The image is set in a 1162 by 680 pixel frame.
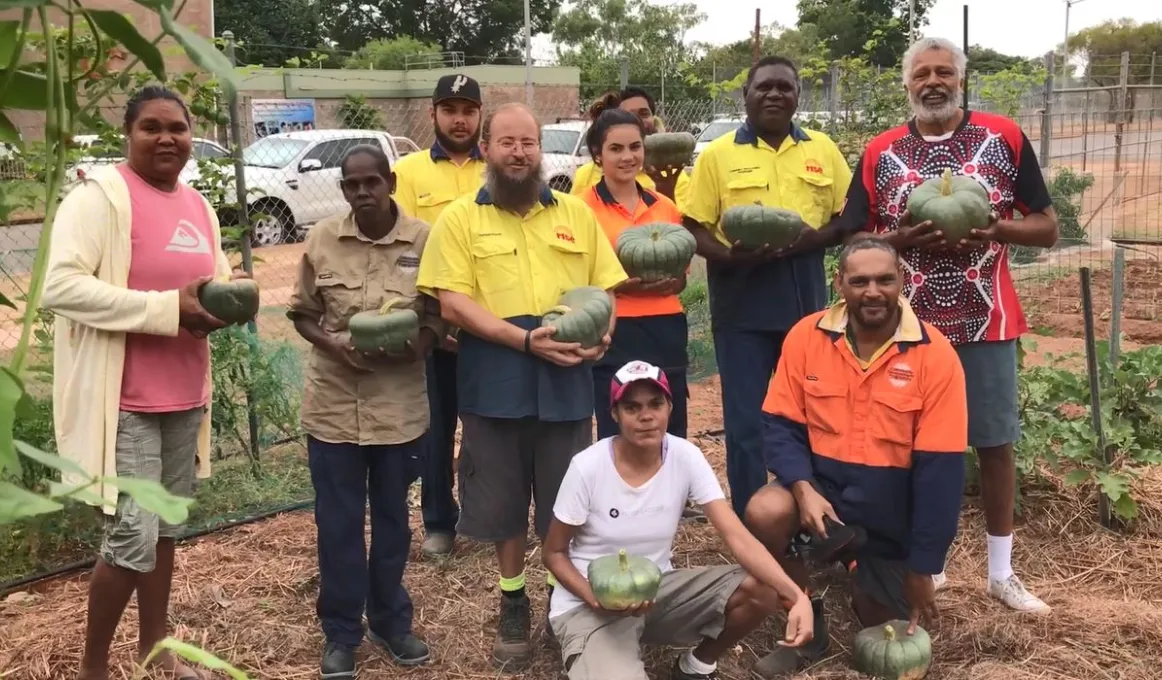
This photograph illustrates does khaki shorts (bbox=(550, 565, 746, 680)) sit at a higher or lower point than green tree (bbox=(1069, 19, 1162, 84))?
lower

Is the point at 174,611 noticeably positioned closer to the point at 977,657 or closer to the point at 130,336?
the point at 130,336

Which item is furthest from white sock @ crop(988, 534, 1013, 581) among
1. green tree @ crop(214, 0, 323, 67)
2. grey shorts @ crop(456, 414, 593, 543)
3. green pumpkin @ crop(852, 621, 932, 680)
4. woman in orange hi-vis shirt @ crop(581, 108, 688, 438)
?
green tree @ crop(214, 0, 323, 67)

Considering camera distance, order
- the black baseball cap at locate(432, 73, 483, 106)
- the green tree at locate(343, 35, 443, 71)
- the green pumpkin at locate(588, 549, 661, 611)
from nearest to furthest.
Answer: the green pumpkin at locate(588, 549, 661, 611) → the black baseball cap at locate(432, 73, 483, 106) → the green tree at locate(343, 35, 443, 71)

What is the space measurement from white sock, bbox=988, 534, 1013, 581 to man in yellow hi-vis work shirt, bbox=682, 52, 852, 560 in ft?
3.39

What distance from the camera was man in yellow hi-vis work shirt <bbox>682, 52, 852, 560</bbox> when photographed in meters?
4.61

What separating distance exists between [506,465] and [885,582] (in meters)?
1.54

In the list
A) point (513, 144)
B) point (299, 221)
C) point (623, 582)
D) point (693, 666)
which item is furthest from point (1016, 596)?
point (299, 221)

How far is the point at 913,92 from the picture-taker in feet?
14.0

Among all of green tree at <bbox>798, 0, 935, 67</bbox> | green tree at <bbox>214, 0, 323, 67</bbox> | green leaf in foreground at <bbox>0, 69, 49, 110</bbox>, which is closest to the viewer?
green leaf in foreground at <bbox>0, 69, 49, 110</bbox>

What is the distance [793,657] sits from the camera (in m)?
3.98

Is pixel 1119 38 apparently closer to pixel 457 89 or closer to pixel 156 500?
pixel 457 89

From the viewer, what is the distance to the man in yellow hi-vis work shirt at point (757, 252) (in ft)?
15.1

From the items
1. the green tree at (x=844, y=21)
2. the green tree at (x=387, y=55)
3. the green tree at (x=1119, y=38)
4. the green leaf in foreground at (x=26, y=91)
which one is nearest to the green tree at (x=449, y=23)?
the green tree at (x=387, y=55)

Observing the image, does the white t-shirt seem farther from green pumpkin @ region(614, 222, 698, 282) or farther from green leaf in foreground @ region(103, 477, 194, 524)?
green leaf in foreground @ region(103, 477, 194, 524)
